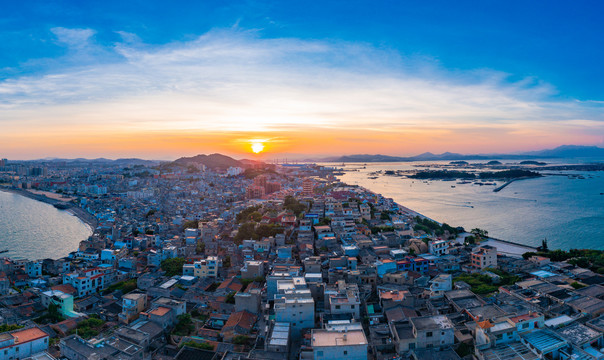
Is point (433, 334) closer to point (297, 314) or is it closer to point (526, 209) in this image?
point (297, 314)

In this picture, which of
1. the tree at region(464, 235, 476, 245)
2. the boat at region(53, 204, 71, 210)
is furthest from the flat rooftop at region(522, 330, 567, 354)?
the boat at region(53, 204, 71, 210)

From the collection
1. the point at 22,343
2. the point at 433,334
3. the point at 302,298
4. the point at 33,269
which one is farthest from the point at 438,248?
the point at 33,269

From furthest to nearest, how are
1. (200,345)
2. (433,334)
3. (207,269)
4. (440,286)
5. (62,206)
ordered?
(62,206), (207,269), (440,286), (200,345), (433,334)

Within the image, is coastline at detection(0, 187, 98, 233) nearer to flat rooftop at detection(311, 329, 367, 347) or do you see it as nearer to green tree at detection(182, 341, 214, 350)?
green tree at detection(182, 341, 214, 350)

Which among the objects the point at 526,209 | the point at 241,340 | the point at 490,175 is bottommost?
the point at 526,209

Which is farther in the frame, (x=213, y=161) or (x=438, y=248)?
(x=213, y=161)

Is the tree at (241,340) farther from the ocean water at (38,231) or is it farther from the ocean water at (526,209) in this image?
the ocean water at (526,209)

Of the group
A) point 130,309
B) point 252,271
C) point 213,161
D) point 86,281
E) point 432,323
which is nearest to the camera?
point 432,323

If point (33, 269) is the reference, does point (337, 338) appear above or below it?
above
